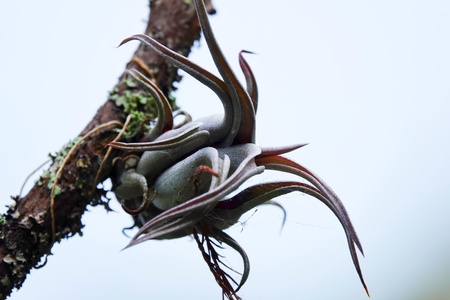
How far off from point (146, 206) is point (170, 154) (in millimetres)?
112

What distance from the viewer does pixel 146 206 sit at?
1062mm

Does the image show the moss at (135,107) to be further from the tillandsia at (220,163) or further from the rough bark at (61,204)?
the tillandsia at (220,163)

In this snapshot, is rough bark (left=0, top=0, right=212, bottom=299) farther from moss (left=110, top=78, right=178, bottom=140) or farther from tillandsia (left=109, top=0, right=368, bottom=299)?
tillandsia (left=109, top=0, right=368, bottom=299)

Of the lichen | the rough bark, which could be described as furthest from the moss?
the lichen

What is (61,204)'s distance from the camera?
3.70 feet

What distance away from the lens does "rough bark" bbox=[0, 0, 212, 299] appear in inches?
41.5

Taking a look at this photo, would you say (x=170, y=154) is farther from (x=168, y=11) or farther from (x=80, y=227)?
(x=168, y=11)

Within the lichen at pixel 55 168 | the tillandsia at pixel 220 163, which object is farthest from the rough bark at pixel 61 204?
the tillandsia at pixel 220 163

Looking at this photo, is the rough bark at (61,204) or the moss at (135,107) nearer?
the rough bark at (61,204)

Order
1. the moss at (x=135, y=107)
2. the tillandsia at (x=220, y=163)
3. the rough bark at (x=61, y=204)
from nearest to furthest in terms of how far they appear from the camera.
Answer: the tillandsia at (x=220, y=163) → the rough bark at (x=61, y=204) → the moss at (x=135, y=107)

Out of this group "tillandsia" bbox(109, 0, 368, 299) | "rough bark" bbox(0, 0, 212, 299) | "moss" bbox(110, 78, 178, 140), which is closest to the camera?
"tillandsia" bbox(109, 0, 368, 299)

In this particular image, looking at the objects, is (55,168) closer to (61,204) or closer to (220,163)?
(61,204)

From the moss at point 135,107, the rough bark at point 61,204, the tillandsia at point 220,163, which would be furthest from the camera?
the moss at point 135,107

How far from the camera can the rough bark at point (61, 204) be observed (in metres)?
1.05
